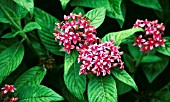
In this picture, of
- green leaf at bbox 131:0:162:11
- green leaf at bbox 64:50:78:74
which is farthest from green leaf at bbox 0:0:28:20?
green leaf at bbox 131:0:162:11

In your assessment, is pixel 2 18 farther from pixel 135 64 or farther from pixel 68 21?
pixel 135 64

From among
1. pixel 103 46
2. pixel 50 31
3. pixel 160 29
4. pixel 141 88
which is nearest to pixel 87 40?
pixel 103 46

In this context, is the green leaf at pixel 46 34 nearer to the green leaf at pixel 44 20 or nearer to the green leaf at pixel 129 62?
the green leaf at pixel 44 20

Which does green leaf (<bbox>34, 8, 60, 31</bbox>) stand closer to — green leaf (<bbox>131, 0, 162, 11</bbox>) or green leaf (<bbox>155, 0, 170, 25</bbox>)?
green leaf (<bbox>131, 0, 162, 11</bbox>)

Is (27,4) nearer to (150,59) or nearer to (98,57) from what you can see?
(98,57)

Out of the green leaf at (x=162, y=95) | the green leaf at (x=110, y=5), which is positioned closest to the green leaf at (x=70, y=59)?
the green leaf at (x=110, y=5)

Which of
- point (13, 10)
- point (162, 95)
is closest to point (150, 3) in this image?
point (162, 95)
